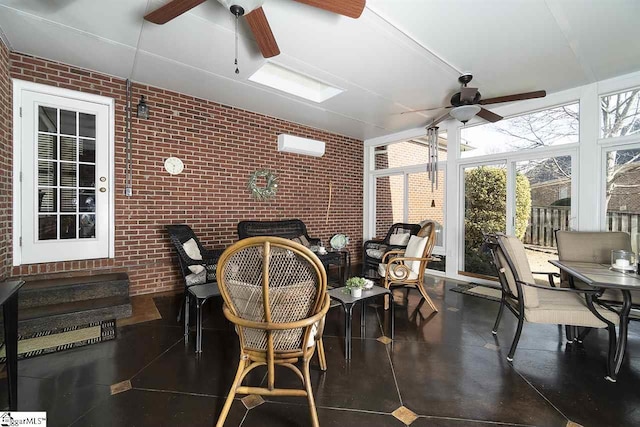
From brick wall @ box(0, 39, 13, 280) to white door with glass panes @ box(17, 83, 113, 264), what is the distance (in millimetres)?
121

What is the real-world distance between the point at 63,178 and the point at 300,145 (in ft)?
10.9

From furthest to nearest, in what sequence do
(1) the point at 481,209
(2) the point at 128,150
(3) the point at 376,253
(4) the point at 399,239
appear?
(4) the point at 399,239
(3) the point at 376,253
(1) the point at 481,209
(2) the point at 128,150

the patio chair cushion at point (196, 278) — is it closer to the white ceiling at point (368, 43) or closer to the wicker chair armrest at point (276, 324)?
the wicker chair armrest at point (276, 324)

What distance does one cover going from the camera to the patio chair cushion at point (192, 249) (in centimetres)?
335

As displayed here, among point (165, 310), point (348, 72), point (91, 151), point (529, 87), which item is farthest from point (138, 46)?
point (529, 87)

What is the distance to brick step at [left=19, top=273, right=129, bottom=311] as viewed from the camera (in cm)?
272

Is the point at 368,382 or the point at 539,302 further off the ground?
the point at 539,302

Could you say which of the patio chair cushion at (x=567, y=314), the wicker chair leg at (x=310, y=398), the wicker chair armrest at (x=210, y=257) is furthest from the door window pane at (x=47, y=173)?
the patio chair cushion at (x=567, y=314)

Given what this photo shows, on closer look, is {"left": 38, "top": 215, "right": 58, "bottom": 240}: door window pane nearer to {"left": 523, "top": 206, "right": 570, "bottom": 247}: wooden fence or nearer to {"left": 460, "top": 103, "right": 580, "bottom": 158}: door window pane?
{"left": 460, "top": 103, "right": 580, "bottom": 158}: door window pane

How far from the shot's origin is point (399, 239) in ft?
16.2

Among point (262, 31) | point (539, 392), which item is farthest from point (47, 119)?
point (539, 392)

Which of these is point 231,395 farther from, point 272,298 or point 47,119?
point 47,119

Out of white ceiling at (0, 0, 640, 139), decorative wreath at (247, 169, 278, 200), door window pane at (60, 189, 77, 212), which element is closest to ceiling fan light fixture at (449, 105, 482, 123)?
white ceiling at (0, 0, 640, 139)

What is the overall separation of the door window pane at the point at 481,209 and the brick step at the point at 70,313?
4.79 metres
